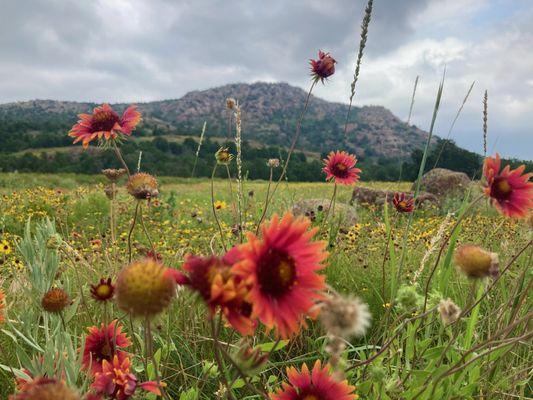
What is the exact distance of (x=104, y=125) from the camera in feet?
5.33

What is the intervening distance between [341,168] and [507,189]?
1545mm

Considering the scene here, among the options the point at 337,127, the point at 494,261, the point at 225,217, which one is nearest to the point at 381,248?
the point at 494,261

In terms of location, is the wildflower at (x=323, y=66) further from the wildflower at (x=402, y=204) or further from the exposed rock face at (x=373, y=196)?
the exposed rock face at (x=373, y=196)

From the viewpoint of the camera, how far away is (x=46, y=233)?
1751mm

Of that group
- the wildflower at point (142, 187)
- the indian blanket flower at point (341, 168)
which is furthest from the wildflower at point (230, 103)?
the wildflower at point (142, 187)

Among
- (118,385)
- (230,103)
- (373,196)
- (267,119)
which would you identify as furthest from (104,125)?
(267,119)

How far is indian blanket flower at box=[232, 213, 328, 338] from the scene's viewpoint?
0.69 meters

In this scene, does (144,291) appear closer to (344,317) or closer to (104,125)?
(344,317)

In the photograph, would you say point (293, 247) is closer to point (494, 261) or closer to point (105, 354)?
point (494, 261)

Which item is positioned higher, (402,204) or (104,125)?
(104,125)

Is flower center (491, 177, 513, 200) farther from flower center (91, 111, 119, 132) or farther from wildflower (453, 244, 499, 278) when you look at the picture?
flower center (91, 111, 119, 132)

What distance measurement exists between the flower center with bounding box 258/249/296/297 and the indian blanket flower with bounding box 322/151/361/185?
182 cm

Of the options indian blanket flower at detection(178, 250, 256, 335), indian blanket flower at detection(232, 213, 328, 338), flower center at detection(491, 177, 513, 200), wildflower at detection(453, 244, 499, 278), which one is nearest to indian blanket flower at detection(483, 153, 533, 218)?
flower center at detection(491, 177, 513, 200)

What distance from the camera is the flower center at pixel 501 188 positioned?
105 centimetres
